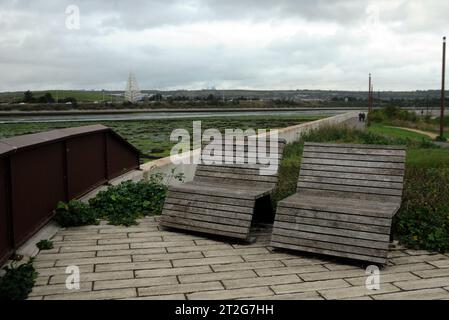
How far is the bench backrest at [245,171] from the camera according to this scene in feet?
18.5

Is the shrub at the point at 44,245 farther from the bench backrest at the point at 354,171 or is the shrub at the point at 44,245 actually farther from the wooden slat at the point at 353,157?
the wooden slat at the point at 353,157

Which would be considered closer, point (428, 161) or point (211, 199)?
point (211, 199)

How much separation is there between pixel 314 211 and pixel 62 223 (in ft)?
8.87

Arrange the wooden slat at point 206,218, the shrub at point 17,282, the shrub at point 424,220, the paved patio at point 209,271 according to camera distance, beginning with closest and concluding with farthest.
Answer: the shrub at point 17,282
the paved patio at point 209,271
the shrub at point 424,220
the wooden slat at point 206,218

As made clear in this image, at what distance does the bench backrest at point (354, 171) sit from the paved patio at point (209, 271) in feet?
1.95

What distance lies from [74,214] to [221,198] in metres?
1.71

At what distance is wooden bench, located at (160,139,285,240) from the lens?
16.2 ft

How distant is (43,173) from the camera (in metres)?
5.11

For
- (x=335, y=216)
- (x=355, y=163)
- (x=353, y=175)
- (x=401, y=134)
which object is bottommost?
(x=401, y=134)

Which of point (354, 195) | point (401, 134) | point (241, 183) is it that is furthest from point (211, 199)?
point (401, 134)

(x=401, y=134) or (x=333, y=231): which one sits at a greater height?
(x=333, y=231)

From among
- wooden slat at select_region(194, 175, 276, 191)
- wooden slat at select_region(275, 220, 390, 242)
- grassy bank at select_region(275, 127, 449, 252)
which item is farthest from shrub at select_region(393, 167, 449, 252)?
wooden slat at select_region(194, 175, 276, 191)

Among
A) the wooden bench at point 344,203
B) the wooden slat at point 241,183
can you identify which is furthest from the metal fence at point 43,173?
the wooden bench at point 344,203

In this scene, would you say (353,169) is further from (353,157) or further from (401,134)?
(401,134)
